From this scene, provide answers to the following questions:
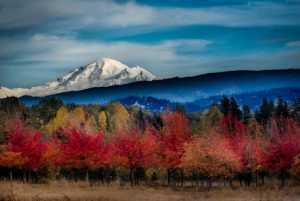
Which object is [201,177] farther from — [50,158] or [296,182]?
[50,158]

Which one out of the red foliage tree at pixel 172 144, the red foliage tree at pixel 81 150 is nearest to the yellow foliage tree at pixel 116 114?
the red foliage tree at pixel 172 144

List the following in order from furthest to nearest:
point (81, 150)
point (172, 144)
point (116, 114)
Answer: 1. point (116, 114)
2. point (172, 144)
3. point (81, 150)

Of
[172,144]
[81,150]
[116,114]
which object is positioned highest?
[116,114]

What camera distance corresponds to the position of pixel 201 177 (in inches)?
2985

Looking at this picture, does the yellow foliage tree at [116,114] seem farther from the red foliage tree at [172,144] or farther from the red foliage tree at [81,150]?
the red foliage tree at [81,150]

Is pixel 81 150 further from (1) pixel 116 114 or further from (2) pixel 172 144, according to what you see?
(1) pixel 116 114

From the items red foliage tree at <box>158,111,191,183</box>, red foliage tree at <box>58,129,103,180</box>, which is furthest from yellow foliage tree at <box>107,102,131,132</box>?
red foliage tree at <box>58,129,103,180</box>

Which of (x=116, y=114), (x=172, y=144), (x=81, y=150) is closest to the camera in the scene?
(x=81, y=150)

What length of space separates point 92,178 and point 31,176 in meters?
11.2

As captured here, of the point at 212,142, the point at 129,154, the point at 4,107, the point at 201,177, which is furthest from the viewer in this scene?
the point at 4,107

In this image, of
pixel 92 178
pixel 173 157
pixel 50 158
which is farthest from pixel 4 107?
pixel 173 157

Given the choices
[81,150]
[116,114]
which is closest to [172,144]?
[81,150]

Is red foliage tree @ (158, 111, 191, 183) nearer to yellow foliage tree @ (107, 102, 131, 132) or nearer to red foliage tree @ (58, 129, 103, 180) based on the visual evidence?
red foliage tree @ (58, 129, 103, 180)

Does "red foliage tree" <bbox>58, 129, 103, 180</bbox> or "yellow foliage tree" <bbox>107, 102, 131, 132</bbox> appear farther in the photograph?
"yellow foliage tree" <bbox>107, 102, 131, 132</bbox>
